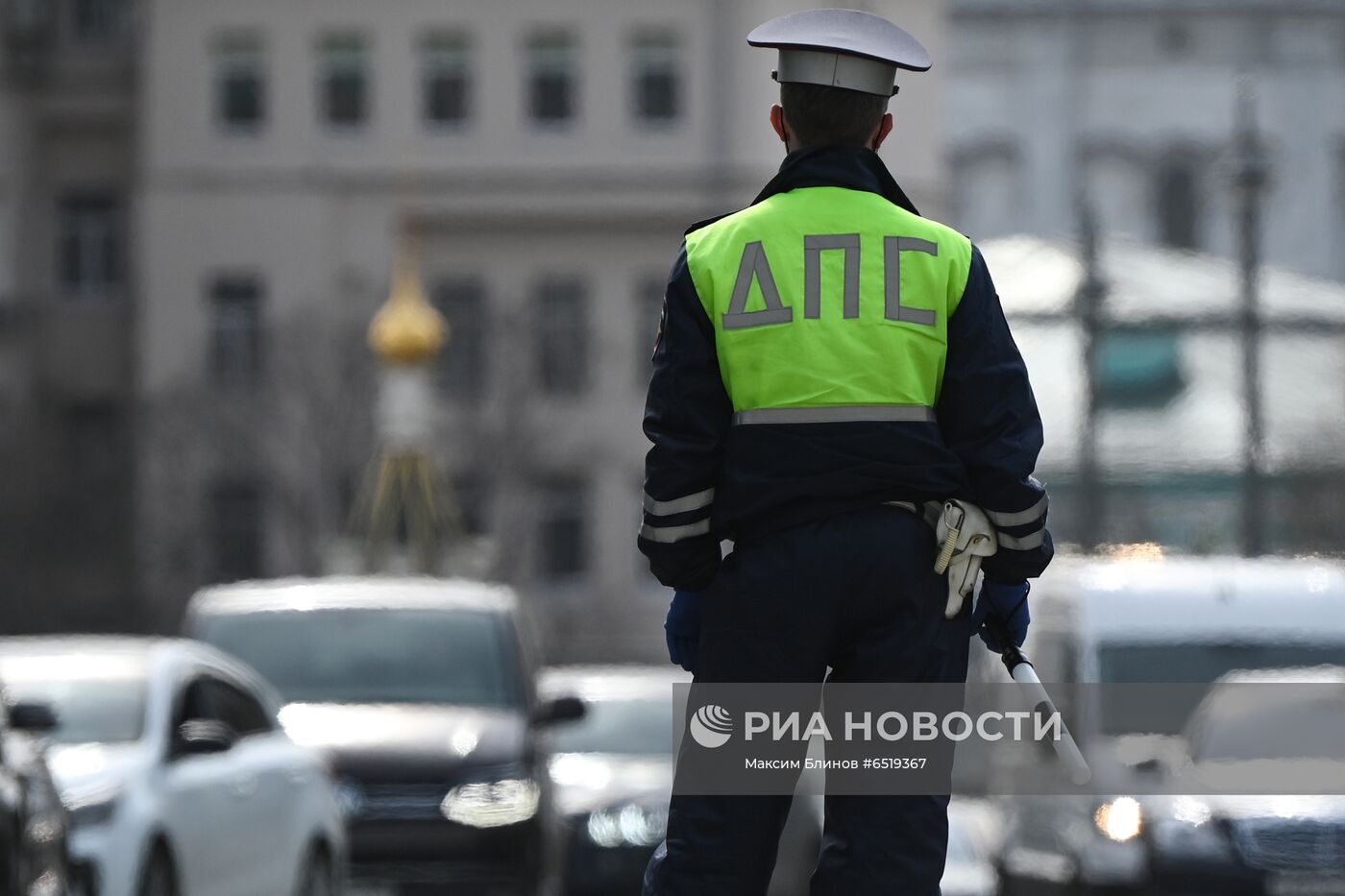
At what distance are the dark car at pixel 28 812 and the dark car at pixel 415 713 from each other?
16.3 feet

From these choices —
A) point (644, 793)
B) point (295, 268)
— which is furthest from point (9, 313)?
point (644, 793)

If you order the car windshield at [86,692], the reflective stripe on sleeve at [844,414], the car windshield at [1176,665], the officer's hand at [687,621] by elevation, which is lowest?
the car windshield at [1176,665]

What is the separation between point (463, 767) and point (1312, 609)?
424 cm

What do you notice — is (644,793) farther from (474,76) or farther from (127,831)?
(474,76)

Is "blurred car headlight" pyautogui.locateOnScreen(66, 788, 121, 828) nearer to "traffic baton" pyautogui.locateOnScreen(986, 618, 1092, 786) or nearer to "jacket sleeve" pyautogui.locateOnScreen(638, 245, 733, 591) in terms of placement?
"jacket sleeve" pyautogui.locateOnScreen(638, 245, 733, 591)

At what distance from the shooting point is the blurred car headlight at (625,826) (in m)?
20.5

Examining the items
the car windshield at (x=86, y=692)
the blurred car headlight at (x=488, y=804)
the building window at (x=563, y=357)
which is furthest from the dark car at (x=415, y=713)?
the building window at (x=563, y=357)

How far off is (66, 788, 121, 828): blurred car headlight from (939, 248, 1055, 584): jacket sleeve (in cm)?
636

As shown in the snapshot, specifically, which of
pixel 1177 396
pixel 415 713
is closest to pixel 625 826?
pixel 415 713

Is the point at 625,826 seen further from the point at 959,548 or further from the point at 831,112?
the point at 959,548

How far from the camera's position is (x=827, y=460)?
572 centimetres

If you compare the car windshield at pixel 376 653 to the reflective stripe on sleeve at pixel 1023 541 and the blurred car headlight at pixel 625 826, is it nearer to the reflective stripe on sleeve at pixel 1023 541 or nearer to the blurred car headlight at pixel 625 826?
the blurred car headlight at pixel 625 826

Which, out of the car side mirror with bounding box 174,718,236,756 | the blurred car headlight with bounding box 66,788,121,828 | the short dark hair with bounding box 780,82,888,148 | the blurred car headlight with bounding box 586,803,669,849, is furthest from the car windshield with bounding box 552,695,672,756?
the short dark hair with bounding box 780,82,888,148

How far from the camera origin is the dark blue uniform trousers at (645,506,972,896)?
560 cm
